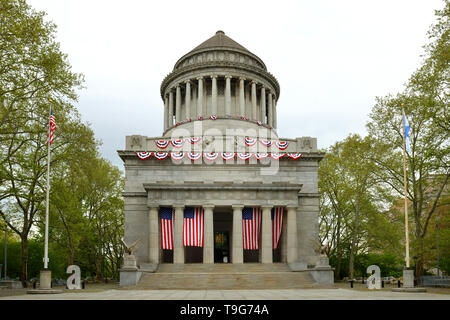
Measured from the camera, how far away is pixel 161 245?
41.4m

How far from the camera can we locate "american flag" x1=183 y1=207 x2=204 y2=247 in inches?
1578

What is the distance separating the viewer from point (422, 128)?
35625 mm

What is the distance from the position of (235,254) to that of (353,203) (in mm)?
19426

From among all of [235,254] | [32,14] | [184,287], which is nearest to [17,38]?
[32,14]

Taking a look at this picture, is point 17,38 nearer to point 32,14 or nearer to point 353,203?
point 32,14

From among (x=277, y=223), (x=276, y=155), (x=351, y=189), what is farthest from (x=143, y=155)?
(x=351, y=189)

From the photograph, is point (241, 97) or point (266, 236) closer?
point (266, 236)

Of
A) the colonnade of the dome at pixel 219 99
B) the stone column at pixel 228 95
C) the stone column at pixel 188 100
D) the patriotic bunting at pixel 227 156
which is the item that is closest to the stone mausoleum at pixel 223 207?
the patriotic bunting at pixel 227 156

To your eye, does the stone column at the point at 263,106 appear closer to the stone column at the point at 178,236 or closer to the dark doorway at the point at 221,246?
the dark doorway at the point at 221,246

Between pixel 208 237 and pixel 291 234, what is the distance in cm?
841

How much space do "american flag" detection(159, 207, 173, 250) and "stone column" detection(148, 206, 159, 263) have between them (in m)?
0.61

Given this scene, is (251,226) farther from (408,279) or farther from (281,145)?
(408,279)

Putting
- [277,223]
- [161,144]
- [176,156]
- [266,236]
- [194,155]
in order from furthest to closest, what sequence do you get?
1. [161,144]
2. [194,155]
3. [176,156]
4. [277,223]
5. [266,236]
